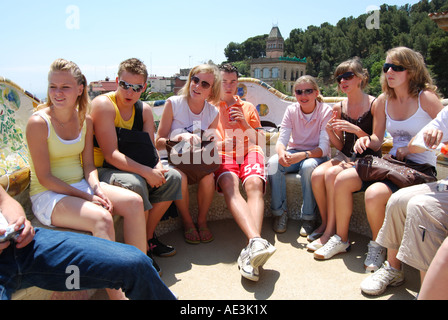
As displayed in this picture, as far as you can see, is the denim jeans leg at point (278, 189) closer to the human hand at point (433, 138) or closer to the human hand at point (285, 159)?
the human hand at point (285, 159)

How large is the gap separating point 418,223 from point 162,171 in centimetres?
184

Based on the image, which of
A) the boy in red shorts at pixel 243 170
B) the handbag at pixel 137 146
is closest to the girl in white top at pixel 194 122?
the boy in red shorts at pixel 243 170

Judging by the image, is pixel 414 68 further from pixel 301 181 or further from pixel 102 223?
pixel 102 223

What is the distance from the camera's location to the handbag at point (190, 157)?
10.0 feet

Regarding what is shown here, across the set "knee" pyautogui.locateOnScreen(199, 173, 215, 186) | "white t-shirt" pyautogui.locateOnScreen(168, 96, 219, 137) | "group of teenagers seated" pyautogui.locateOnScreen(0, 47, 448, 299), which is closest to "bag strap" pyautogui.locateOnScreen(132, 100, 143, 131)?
"group of teenagers seated" pyautogui.locateOnScreen(0, 47, 448, 299)

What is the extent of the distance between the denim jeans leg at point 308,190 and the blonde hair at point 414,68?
1.05 meters

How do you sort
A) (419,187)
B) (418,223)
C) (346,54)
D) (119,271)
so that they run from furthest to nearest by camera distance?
(346,54)
(419,187)
(418,223)
(119,271)

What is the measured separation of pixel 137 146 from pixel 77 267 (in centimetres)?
131

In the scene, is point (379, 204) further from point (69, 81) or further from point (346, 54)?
point (346, 54)

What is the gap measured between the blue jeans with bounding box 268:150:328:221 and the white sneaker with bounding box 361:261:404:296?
1.00m

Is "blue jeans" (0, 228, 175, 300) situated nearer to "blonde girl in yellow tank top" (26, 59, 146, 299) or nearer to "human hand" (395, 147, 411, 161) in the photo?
Result: "blonde girl in yellow tank top" (26, 59, 146, 299)

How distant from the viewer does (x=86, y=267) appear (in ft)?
5.37

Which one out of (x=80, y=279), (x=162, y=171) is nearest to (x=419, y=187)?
(x=162, y=171)

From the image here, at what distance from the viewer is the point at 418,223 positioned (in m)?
2.07
